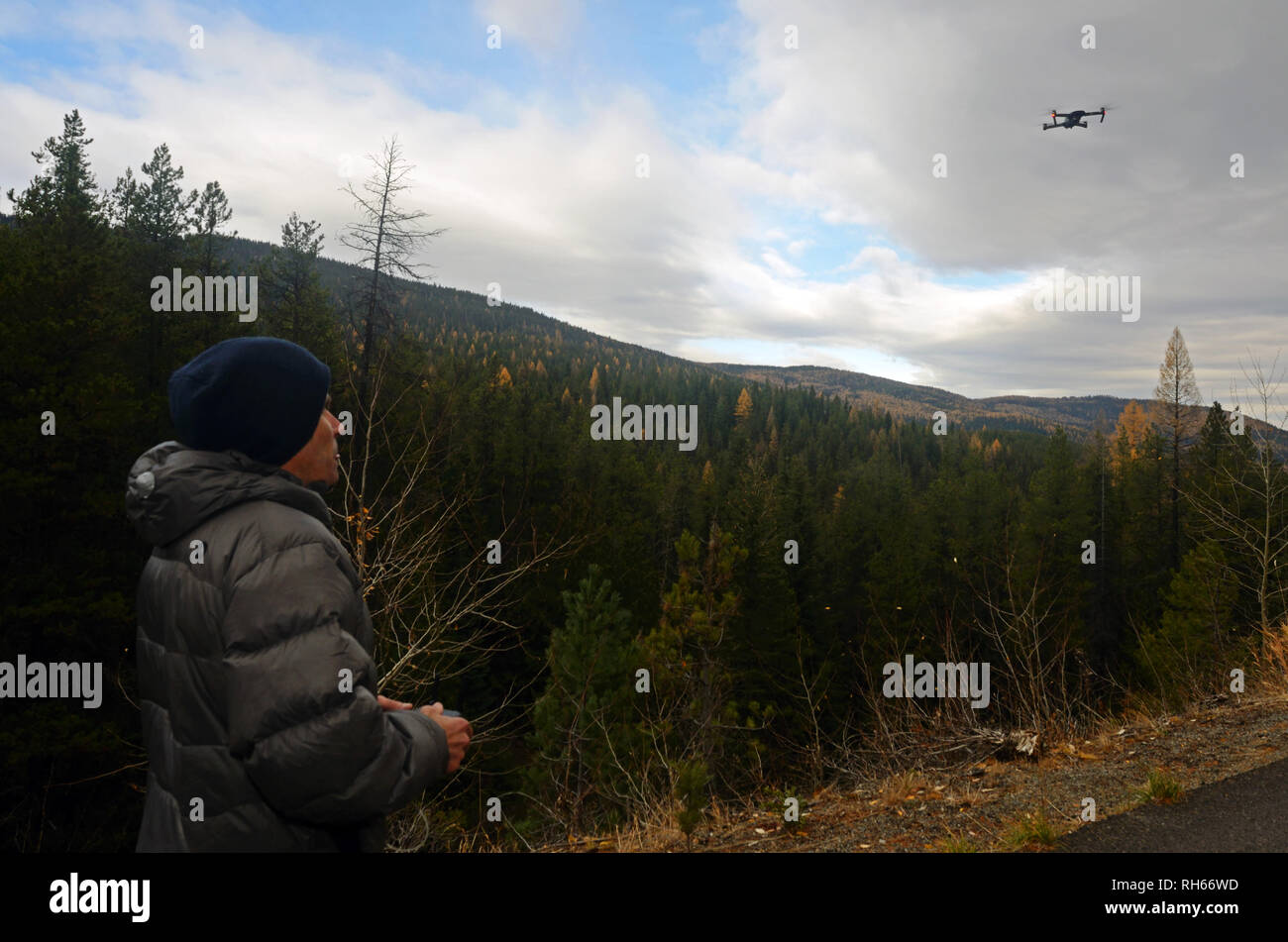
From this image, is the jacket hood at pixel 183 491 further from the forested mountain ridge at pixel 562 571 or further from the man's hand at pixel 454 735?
the forested mountain ridge at pixel 562 571

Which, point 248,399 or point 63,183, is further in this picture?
point 63,183

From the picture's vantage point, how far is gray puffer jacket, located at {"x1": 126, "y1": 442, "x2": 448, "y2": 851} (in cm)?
143

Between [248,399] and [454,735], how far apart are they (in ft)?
3.46

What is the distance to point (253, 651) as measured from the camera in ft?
4.84

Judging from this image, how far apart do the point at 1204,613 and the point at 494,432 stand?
32.5 metres

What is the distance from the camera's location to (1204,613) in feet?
79.6

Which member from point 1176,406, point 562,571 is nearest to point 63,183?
point 562,571

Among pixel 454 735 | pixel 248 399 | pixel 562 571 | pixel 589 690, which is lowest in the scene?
pixel 589 690

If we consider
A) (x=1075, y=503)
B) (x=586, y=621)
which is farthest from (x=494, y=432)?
(x=1075, y=503)

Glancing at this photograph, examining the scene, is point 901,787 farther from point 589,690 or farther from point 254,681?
point 589,690

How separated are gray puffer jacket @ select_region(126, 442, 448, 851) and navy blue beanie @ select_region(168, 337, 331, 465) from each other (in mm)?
66

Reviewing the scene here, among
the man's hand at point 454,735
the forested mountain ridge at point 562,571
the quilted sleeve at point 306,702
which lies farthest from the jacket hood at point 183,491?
the forested mountain ridge at point 562,571

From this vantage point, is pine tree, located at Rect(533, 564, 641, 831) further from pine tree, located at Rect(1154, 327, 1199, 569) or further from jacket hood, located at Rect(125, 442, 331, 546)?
pine tree, located at Rect(1154, 327, 1199, 569)

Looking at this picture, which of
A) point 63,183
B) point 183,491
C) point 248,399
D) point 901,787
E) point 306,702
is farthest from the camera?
point 63,183
